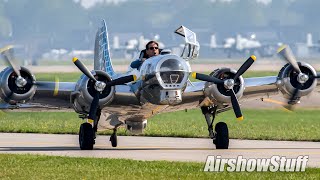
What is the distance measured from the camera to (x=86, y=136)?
93.6ft

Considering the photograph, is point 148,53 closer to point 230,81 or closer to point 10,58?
point 230,81

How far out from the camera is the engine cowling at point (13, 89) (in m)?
27.5

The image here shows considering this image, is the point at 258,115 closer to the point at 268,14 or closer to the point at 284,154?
the point at 284,154

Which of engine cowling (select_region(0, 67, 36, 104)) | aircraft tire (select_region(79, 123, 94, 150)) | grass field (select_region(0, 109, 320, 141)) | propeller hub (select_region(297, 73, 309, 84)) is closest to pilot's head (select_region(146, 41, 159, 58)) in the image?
aircraft tire (select_region(79, 123, 94, 150))

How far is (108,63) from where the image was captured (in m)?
32.0

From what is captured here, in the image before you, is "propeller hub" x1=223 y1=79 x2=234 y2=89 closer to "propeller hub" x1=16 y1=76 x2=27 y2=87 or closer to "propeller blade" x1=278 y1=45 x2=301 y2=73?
"propeller blade" x1=278 y1=45 x2=301 y2=73

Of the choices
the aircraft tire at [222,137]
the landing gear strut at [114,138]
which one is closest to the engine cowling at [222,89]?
the aircraft tire at [222,137]

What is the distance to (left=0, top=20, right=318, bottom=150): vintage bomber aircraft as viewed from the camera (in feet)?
88.0

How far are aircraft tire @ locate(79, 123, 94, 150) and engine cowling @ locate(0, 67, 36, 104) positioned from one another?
2.00 meters

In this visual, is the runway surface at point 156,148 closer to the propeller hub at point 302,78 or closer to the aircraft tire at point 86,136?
the aircraft tire at point 86,136

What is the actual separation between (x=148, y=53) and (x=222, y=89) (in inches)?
100

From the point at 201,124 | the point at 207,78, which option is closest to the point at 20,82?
the point at 207,78

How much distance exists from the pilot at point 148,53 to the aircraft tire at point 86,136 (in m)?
2.37

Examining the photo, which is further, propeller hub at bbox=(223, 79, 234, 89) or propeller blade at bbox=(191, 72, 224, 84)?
propeller hub at bbox=(223, 79, 234, 89)
